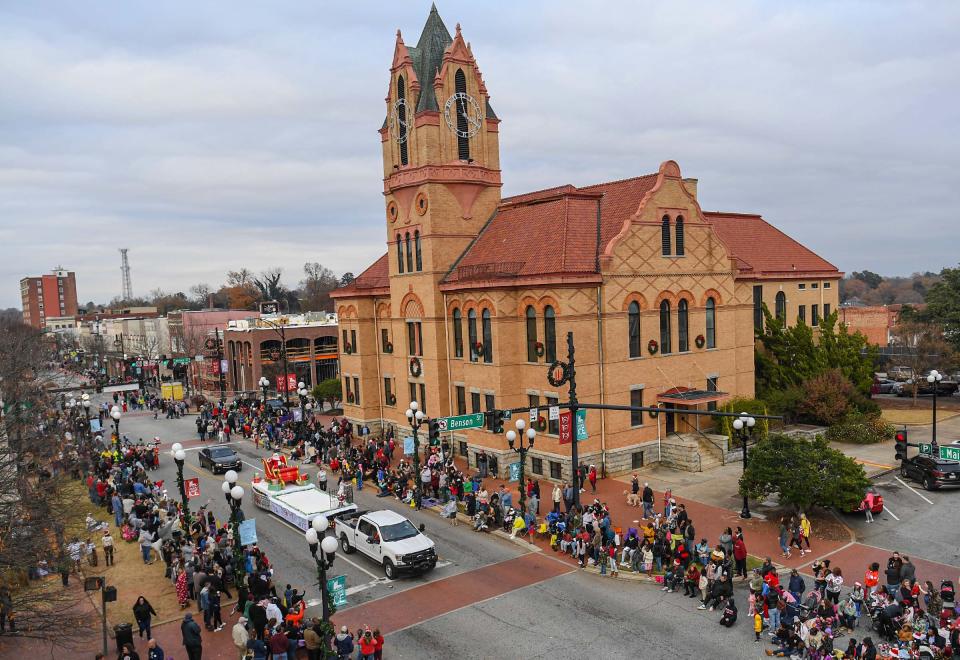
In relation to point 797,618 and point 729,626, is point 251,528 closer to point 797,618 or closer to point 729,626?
point 729,626

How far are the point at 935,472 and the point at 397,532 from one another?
22292mm

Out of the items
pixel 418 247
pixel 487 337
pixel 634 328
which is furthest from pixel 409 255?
pixel 634 328

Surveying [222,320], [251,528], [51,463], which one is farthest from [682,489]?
[222,320]

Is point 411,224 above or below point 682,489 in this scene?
above

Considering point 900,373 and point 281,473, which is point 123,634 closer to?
point 281,473

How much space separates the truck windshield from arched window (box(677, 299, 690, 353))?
65.3 ft

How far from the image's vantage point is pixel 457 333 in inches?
1580

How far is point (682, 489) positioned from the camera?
32.3m

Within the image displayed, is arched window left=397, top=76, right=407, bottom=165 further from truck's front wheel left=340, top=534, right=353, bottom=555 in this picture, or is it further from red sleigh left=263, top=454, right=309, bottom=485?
truck's front wheel left=340, top=534, right=353, bottom=555

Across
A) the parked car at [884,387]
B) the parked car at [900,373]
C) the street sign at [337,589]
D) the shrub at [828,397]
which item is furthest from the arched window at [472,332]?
the parked car at [900,373]

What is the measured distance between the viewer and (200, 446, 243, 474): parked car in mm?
40375

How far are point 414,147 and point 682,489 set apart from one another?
23294 mm

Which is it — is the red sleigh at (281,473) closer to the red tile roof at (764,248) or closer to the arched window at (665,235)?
the arched window at (665,235)

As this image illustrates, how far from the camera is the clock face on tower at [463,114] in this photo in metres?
40.4
